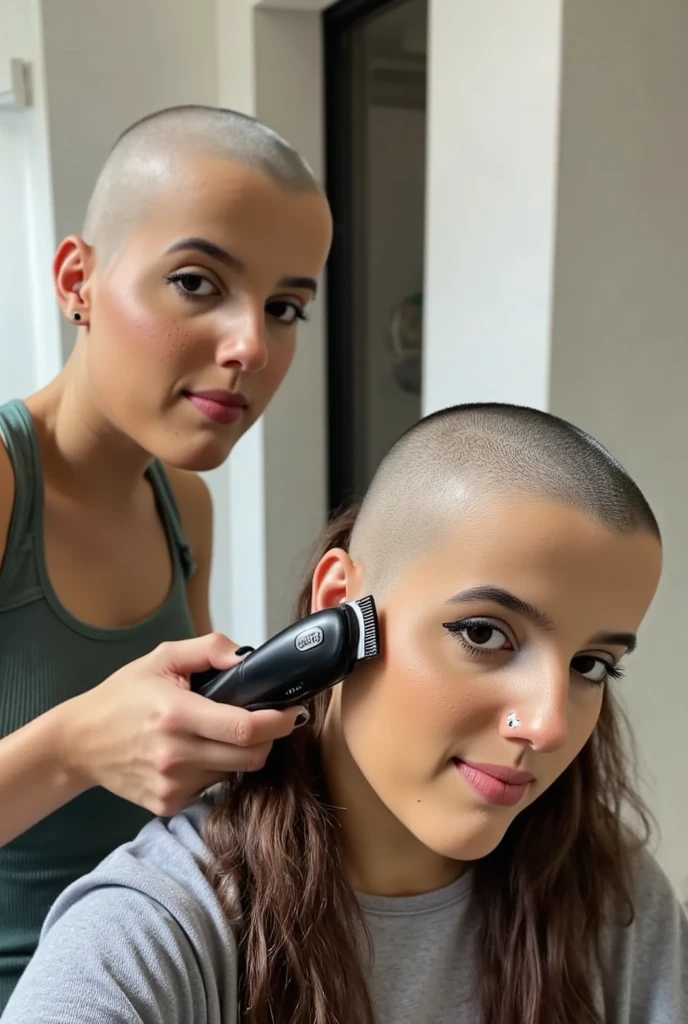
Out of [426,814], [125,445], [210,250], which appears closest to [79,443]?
[125,445]

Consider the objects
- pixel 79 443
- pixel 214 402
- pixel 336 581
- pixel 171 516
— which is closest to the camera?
pixel 336 581

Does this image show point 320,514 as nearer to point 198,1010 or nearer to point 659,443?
point 659,443

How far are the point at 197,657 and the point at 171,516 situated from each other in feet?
1.36

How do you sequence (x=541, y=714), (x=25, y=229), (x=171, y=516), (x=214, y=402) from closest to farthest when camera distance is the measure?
(x=541, y=714) < (x=214, y=402) < (x=171, y=516) < (x=25, y=229)

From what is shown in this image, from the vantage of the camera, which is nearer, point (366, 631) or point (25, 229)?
point (366, 631)

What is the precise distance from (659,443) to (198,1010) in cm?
82

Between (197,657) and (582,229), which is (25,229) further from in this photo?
(197,657)

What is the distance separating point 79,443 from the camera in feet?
3.02

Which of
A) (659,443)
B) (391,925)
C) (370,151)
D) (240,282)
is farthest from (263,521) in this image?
(391,925)

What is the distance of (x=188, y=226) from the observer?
0.77m

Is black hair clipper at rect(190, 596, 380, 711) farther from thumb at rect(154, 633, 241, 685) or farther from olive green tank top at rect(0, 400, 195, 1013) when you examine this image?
olive green tank top at rect(0, 400, 195, 1013)

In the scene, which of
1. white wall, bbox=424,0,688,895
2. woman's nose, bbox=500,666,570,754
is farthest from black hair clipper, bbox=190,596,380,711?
white wall, bbox=424,0,688,895

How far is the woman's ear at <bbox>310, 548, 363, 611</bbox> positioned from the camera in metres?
0.68

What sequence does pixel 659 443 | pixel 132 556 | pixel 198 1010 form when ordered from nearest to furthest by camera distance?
1. pixel 198 1010
2. pixel 132 556
3. pixel 659 443
